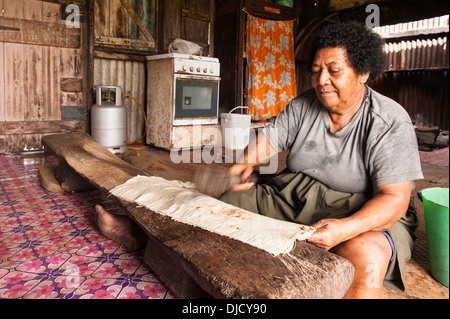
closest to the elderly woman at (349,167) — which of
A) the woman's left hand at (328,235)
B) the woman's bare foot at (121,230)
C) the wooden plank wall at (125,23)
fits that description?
the woman's left hand at (328,235)

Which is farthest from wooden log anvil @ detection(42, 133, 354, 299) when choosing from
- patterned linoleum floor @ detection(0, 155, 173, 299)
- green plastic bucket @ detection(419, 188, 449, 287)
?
green plastic bucket @ detection(419, 188, 449, 287)

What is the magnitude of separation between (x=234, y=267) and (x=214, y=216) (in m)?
0.39

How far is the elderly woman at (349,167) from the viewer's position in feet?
4.06

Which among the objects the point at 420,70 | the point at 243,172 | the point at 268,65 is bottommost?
the point at 243,172

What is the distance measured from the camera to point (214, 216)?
1426 millimetres

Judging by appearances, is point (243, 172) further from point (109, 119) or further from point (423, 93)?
point (423, 93)

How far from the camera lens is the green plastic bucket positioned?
55.6 inches

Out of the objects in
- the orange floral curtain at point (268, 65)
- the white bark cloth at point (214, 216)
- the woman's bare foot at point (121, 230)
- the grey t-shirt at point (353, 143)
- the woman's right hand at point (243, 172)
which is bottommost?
the woman's bare foot at point (121, 230)

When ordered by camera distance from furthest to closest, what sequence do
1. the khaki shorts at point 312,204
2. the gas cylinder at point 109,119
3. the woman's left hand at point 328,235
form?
the gas cylinder at point 109,119
the khaki shorts at point 312,204
the woman's left hand at point 328,235

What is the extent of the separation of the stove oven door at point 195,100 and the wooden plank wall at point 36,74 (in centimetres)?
134

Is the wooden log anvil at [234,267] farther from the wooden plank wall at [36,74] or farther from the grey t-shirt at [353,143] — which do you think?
the wooden plank wall at [36,74]

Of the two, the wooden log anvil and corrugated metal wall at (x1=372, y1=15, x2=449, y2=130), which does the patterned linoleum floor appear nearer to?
the wooden log anvil

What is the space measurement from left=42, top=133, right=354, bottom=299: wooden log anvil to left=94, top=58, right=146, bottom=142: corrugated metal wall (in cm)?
392

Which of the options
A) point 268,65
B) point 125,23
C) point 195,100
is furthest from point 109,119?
point 268,65
